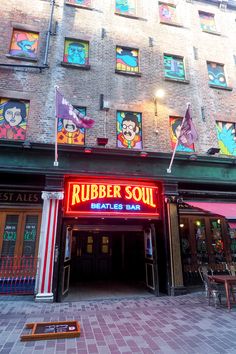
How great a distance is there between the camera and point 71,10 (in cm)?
1080

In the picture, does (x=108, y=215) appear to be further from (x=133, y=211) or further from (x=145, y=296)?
(x=145, y=296)

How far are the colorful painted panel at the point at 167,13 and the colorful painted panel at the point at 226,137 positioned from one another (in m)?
6.44

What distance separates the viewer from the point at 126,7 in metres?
11.8

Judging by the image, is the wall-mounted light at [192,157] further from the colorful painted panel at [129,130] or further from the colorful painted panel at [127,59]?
the colorful painted panel at [127,59]

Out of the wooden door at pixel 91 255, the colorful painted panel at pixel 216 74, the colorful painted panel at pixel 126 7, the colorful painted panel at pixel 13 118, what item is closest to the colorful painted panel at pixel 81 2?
the colorful painted panel at pixel 126 7

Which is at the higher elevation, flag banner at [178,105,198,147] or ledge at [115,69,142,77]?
ledge at [115,69,142,77]

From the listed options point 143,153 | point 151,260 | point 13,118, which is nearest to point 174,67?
point 143,153

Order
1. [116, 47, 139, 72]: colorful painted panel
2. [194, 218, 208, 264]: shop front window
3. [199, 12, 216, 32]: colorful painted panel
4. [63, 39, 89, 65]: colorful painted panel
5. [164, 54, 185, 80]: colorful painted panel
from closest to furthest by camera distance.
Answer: [194, 218, 208, 264]: shop front window, [63, 39, 89, 65]: colorful painted panel, [116, 47, 139, 72]: colorful painted panel, [164, 54, 185, 80]: colorful painted panel, [199, 12, 216, 32]: colorful painted panel

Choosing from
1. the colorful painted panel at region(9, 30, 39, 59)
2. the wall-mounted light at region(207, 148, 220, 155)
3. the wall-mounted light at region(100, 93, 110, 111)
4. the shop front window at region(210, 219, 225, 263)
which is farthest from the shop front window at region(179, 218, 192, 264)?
the colorful painted panel at region(9, 30, 39, 59)

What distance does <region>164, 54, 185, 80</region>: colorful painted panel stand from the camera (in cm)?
1125

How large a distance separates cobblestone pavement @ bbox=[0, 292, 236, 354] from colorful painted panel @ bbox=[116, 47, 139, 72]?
9.97 m

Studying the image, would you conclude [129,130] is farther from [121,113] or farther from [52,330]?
[52,330]

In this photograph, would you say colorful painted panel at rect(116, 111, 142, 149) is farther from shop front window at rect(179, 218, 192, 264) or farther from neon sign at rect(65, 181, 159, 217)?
shop front window at rect(179, 218, 192, 264)

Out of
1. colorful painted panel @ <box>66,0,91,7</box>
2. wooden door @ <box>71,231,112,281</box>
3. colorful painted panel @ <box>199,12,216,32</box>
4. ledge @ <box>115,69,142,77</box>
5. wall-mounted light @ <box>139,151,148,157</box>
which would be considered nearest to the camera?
wall-mounted light @ <box>139,151,148,157</box>
